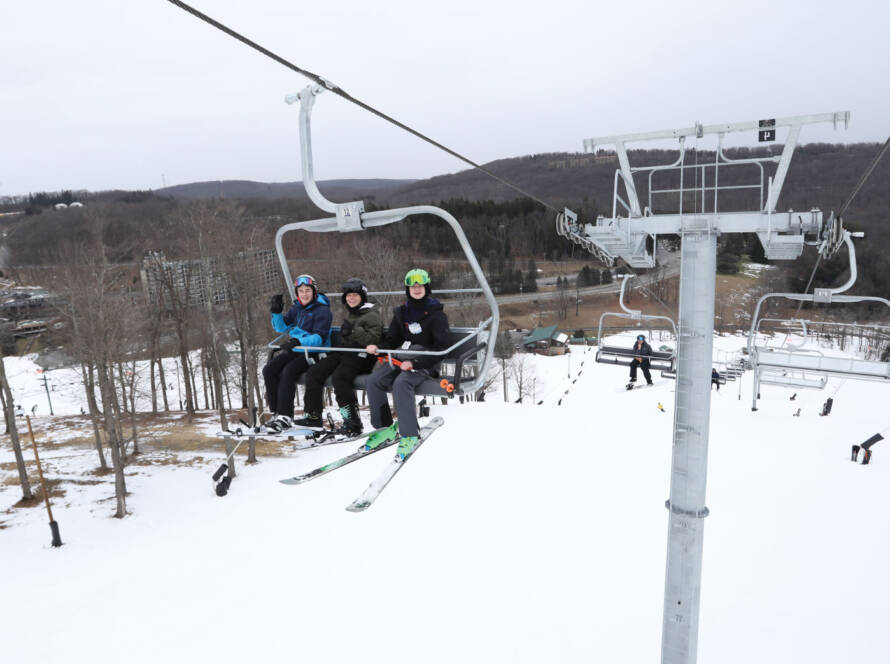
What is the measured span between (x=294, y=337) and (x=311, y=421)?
0.98m

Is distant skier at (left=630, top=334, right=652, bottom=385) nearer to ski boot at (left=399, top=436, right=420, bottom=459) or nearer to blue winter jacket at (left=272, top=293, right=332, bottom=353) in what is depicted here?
ski boot at (left=399, top=436, right=420, bottom=459)

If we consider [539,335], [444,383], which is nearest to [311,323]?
[444,383]

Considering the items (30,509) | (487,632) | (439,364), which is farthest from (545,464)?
(30,509)

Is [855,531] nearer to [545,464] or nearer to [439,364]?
[545,464]

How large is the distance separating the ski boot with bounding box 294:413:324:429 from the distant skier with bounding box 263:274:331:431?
0.10 meters

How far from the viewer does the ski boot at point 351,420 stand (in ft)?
18.8

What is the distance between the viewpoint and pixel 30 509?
1662 cm

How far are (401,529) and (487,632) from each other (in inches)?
174

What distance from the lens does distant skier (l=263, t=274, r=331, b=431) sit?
5.82 meters

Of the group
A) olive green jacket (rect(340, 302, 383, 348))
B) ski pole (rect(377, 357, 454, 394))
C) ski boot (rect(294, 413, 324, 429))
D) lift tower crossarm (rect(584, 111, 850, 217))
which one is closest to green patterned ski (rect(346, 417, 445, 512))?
ski pole (rect(377, 357, 454, 394))

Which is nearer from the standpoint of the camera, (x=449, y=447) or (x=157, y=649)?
(x=157, y=649)

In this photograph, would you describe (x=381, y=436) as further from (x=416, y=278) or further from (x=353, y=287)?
(x=416, y=278)

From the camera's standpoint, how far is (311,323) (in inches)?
233

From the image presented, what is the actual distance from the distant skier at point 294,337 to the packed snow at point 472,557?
24.4 ft
